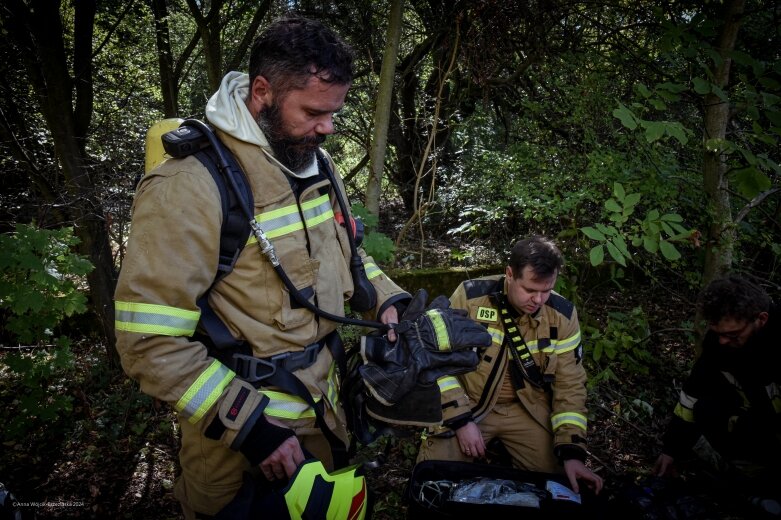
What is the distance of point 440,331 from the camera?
1967 millimetres

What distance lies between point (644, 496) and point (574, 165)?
324 centimetres

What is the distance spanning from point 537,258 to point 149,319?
209cm

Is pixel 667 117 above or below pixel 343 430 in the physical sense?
above

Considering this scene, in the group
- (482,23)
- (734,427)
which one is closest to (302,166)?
(734,427)

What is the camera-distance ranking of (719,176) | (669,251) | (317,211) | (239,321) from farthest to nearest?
(719,176) < (669,251) < (317,211) < (239,321)

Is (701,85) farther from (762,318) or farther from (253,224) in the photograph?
(253,224)

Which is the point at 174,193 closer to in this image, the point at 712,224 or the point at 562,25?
the point at 712,224

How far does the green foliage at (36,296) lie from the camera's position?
3.10 meters

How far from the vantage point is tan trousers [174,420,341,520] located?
1.73 metres

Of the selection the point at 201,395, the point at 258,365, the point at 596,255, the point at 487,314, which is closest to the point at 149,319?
the point at 201,395

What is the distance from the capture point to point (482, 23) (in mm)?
4949

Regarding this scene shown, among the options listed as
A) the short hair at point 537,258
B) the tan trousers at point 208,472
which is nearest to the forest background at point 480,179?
the short hair at point 537,258

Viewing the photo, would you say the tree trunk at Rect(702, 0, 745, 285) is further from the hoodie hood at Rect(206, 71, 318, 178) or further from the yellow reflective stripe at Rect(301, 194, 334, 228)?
the hoodie hood at Rect(206, 71, 318, 178)

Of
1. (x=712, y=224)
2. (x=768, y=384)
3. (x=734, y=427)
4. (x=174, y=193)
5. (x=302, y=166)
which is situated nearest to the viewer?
(x=174, y=193)
